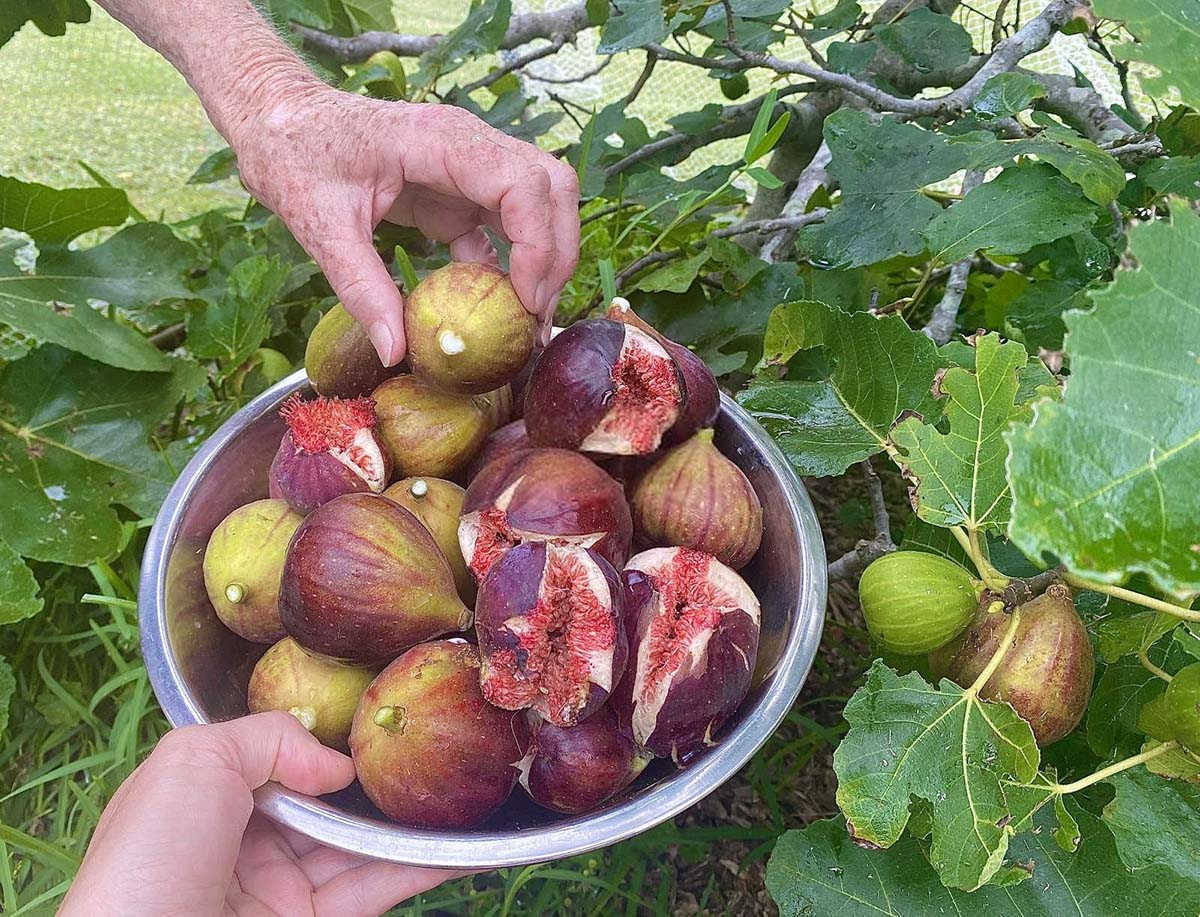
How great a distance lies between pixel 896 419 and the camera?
1108mm

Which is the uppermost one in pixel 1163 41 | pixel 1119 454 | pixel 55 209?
pixel 1163 41

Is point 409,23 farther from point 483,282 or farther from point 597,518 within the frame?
point 597,518

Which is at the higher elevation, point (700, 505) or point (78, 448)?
point (700, 505)

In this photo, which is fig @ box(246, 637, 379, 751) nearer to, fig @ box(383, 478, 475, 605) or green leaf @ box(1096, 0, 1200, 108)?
fig @ box(383, 478, 475, 605)

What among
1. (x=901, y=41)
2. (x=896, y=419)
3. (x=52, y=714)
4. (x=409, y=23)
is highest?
(x=901, y=41)

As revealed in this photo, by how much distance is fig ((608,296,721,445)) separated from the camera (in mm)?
1092

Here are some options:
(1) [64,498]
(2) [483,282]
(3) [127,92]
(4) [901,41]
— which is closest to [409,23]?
(3) [127,92]

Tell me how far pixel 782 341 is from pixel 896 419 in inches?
7.5

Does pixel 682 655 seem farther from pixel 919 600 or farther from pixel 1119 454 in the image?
pixel 1119 454

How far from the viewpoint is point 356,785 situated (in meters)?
0.96

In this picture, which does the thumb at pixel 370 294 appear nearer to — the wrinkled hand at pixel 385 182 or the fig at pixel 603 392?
the wrinkled hand at pixel 385 182

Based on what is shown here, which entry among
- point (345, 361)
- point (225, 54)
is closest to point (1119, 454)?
point (345, 361)

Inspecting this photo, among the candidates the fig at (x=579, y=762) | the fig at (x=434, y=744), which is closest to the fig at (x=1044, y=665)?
the fig at (x=579, y=762)

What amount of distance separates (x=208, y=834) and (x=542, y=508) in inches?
17.0
